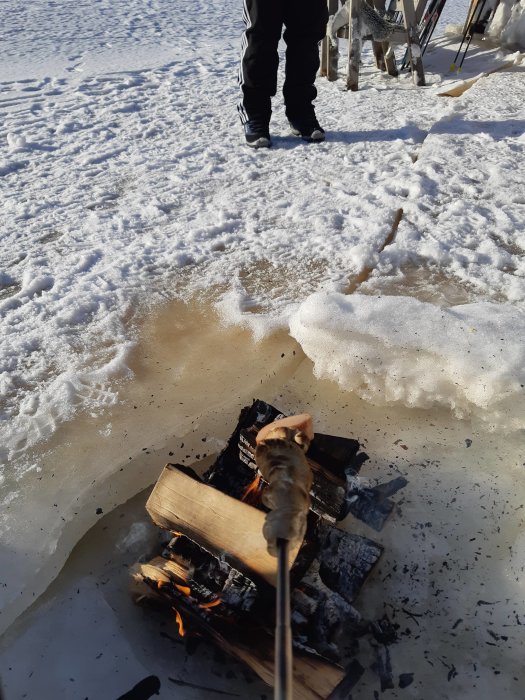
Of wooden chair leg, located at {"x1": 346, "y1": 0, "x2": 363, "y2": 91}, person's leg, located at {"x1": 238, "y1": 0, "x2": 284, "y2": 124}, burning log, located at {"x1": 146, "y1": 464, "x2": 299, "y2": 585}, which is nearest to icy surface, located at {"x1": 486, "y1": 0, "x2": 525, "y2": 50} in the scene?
wooden chair leg, located at {"x1": 346, "y1": 0, "x2": 363, "y2": 91}

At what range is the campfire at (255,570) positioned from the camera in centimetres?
147

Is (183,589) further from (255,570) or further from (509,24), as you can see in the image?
(509,24)

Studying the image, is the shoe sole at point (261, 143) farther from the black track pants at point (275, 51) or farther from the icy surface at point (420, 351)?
the icy surface at point (420, 351)

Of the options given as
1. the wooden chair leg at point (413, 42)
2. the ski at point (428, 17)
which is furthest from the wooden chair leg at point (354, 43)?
the ski at point (428, 17)

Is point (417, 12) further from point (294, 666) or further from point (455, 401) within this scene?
point (294, 666)

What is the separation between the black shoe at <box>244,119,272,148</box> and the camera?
4.22 meters

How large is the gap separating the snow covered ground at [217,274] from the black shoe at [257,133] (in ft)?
0.35

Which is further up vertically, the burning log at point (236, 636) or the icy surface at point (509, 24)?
the icy surface at point (509, 24)

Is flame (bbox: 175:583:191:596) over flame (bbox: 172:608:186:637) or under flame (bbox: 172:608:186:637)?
over

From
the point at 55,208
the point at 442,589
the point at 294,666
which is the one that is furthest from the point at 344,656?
the point at 55,208

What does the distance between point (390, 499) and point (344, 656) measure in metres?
0.54

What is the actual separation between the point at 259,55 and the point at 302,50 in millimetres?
372

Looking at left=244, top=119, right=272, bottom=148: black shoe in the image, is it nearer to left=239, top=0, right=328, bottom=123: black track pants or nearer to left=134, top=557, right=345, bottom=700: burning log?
left=239, top=0, right=328, bottom=123: black track pants

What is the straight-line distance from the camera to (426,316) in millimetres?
2355
